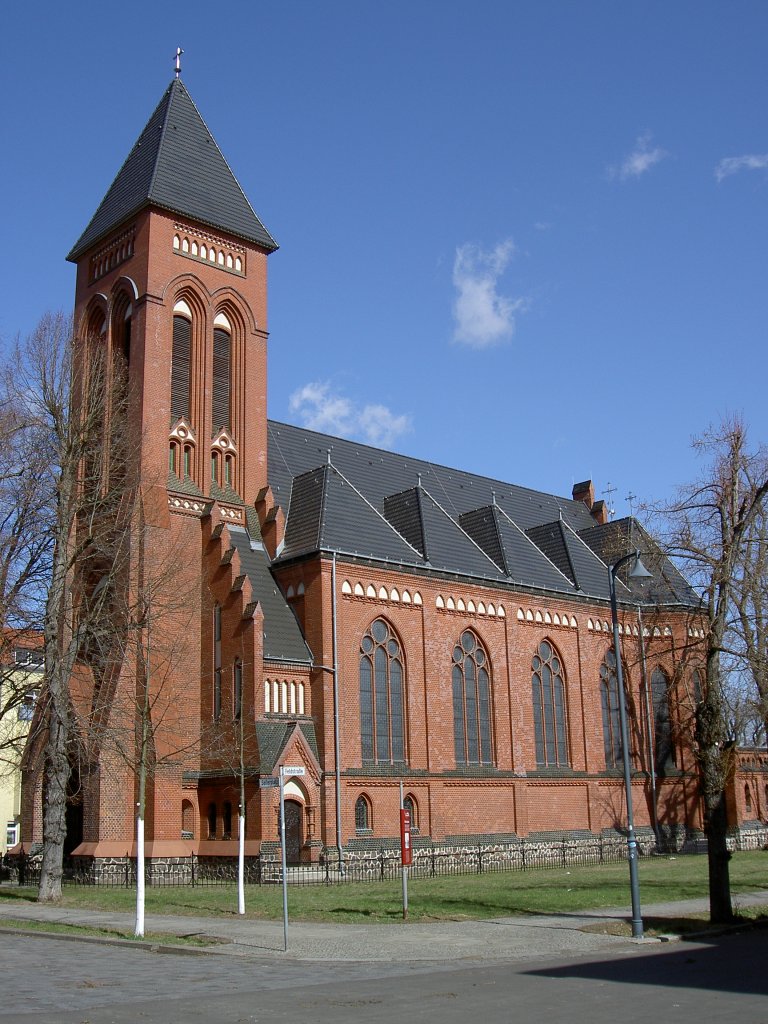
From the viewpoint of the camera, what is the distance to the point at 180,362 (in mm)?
40438

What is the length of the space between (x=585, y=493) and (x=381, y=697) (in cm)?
2745

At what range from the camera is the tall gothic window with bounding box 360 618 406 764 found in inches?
1495

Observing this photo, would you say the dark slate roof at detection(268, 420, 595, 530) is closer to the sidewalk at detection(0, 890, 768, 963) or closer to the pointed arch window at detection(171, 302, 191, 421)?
the pointed arch window at detection(171, 302, 191, 421)

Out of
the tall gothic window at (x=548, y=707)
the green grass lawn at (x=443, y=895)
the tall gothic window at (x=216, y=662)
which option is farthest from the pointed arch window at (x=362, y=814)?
the tall gothic window at (x=548, y=707)

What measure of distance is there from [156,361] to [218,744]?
14.1m

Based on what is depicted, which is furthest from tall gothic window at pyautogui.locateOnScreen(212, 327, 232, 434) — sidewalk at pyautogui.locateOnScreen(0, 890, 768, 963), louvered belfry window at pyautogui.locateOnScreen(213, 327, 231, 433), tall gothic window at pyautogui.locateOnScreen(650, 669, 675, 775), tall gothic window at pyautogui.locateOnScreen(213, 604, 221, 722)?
tall gothic window at pyautogui.locateOnScreen(650, 669, 675, 775)

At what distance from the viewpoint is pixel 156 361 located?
3894 cm

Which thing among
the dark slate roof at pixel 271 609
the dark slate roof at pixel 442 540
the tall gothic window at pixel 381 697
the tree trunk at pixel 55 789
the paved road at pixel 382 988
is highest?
the dark slate roof at pixel 442 540

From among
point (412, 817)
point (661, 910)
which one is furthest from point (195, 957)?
point (412, 817)

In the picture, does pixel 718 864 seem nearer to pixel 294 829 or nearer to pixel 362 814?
pixel 294 829

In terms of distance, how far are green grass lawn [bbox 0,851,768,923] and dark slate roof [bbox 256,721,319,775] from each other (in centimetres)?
390

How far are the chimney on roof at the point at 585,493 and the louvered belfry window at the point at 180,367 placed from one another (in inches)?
1138

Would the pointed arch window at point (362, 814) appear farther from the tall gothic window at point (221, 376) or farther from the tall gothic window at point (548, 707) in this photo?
the tall gothic window at point (221, 376)

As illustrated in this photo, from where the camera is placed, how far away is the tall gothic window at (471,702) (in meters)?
41.6
